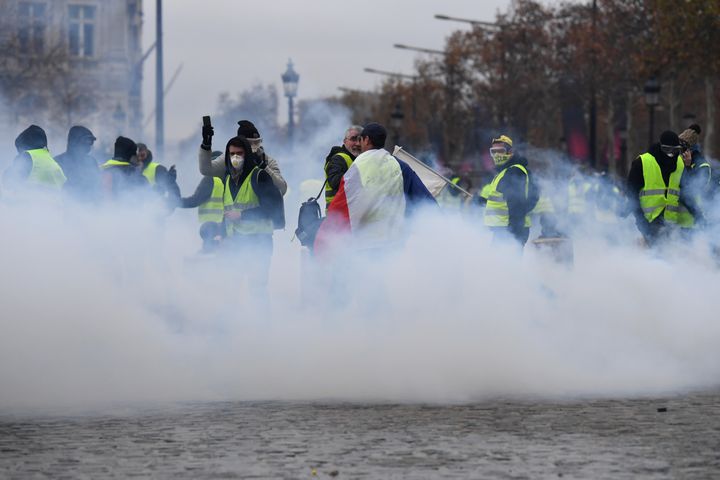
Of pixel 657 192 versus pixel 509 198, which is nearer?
pixel 657 192

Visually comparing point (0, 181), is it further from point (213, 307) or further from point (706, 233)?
point (706, 233)

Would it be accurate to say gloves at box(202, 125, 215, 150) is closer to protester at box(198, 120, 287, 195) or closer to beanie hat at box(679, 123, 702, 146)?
protester at box(198, 120, 287, 195)

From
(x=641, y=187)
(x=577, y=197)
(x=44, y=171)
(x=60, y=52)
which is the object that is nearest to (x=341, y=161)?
(x=44, y=171)

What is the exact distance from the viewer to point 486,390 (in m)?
11.0

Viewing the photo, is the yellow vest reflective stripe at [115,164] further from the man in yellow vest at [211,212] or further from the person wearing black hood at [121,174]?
→ the man in yellow vest at [211,212]

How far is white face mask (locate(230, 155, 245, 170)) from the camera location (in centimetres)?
1405

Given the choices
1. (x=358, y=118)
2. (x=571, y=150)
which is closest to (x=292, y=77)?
(x=571, y=150)

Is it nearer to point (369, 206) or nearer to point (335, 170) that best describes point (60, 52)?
point (335, 170)

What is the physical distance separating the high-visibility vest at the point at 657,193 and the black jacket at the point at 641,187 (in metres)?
0.03

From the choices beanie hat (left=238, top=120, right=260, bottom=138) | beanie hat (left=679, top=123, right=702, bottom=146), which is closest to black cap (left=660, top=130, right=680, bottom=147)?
beanie hat (left=679, top=123, right=702, bottom=146)

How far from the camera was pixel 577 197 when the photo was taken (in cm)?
2539

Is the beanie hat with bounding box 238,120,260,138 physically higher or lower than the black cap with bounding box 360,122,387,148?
higher

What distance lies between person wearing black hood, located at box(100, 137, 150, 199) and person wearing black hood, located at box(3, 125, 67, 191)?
169cm

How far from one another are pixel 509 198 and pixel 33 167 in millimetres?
4531
